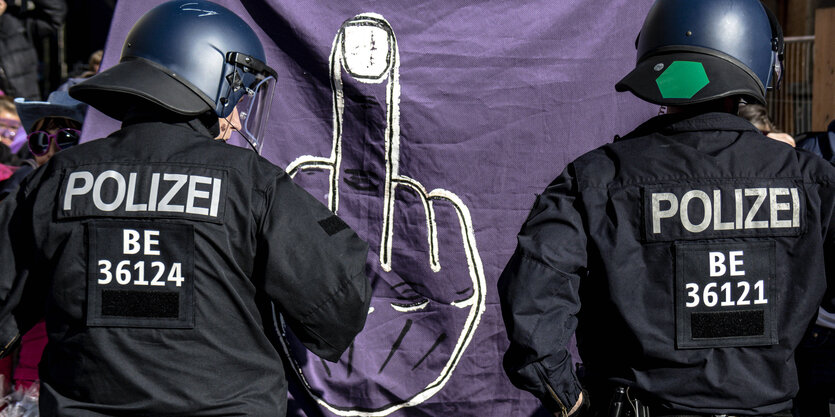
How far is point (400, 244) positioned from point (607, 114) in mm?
1009

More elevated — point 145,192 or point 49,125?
point 49,125

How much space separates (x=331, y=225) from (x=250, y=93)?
543mm

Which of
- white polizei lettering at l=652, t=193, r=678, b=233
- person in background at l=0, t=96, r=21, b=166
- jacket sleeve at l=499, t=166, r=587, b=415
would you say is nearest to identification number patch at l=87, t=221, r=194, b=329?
jacket sleeve at l=499, t=166, r=587, b=415

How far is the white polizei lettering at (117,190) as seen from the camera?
6.97 ft

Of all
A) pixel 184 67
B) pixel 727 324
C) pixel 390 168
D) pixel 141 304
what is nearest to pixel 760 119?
pixel 390 168

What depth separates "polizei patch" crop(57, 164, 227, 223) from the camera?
2.12 m

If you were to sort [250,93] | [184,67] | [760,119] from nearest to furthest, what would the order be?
[184,67]
[250,93]
[760,119]

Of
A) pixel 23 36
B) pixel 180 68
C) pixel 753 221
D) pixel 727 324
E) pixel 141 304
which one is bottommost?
pixel 727 324

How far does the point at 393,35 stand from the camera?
3.39 m

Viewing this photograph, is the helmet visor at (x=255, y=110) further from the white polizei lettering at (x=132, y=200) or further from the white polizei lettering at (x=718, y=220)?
the white polizei lettering at (x=718, y=220)

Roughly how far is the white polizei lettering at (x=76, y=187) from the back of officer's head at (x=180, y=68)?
24 cm

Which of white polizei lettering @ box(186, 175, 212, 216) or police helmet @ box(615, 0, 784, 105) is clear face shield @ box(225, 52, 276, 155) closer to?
white polizei lettering @ box(186, 175, 212, 216)

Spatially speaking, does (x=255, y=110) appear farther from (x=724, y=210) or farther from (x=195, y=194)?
(x=724, y=210)

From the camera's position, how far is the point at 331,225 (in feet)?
7.45
